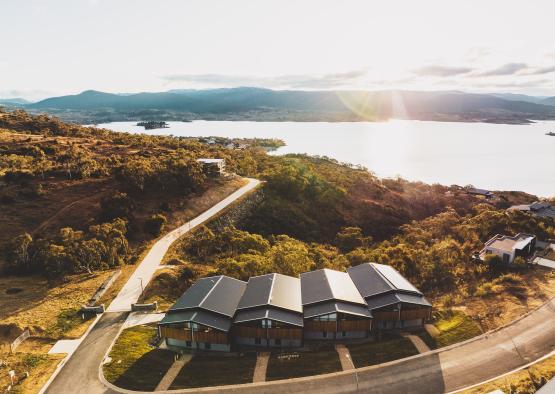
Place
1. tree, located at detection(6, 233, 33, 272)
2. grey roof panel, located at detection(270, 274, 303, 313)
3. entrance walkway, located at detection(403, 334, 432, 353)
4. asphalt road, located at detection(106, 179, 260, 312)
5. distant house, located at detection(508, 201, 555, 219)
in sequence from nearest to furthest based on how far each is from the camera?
1. entrance walkway, located at detection(403, 334, 432, 353)
2. grey roof panel, located at detection(270, 274, 303, 313)
3. asphalt road, located at detection(106, 179, 260, 312)
4. tree, located at detection(6, 233, 33, 272)
5. distant house, located at detection(508, 201, 555, 219)

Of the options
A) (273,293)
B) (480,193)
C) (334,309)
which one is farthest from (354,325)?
(480,193)

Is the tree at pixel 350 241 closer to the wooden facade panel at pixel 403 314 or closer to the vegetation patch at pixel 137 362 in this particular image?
the wooden facade panel at pixel 403 314

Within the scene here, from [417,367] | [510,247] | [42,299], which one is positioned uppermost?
[510,247]

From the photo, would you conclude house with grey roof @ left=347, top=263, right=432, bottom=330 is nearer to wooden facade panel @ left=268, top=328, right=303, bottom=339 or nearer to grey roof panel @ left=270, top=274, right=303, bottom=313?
grey roof panel @ left=270, top=274, right=303, bottom=313

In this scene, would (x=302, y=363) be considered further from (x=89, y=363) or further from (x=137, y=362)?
(x=89, y=363)

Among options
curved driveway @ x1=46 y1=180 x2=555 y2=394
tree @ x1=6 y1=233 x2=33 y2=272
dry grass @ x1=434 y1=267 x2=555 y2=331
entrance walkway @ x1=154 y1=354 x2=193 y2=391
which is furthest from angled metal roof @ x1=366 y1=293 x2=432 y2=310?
tree @ x1=6 y1=233 x2=33 y2=272

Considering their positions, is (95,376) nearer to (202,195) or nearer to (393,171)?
(202,195)

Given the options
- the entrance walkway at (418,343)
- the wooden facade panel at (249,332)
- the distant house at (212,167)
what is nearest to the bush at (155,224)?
the distant house at (212,167)
